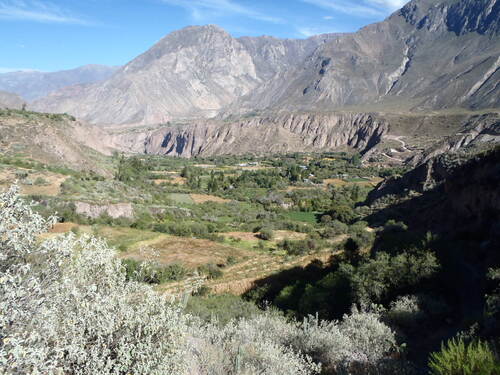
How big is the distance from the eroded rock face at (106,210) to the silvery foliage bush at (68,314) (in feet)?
131

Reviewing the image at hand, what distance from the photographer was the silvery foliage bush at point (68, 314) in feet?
16.0

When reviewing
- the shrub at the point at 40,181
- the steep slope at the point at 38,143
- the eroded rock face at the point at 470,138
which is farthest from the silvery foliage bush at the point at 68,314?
the eroded rock face at the point at 470,138

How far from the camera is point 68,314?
5766 mm

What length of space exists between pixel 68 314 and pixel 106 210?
4301 cm

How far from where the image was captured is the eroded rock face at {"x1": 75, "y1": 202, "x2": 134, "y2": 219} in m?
43.5

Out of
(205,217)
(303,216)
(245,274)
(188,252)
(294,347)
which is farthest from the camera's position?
(303,216)

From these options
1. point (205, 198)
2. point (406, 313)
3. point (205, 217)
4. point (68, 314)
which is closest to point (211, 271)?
point (406, 313)

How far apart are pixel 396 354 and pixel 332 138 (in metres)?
171

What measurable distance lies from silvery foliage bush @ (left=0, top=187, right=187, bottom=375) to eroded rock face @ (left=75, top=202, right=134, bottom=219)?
131 ft

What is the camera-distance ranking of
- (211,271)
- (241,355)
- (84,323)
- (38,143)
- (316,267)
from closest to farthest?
(84,323) < (241,355) < (316,267) < (211,271) < (38,143)

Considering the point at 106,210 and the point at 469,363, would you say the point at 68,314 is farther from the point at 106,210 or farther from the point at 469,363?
the point at 106,210

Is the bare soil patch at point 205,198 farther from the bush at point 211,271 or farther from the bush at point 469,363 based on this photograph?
the bush at point 469,363

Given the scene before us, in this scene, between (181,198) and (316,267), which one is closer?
(316,267)

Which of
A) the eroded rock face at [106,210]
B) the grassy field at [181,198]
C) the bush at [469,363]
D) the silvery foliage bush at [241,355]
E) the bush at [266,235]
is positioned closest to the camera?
the bush at [469,363]
